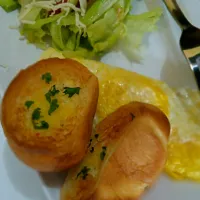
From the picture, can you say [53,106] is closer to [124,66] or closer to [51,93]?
[51,93]

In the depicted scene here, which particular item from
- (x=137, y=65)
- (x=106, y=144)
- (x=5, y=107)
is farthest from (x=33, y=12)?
(x=106, y=144)

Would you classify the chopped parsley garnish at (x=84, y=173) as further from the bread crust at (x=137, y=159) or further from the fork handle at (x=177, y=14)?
the fork handle at (x=177, y=14)

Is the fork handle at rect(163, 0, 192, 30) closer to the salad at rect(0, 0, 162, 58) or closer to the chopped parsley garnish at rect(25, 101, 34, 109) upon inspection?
the salad at rect(0, 0, 162, 58)

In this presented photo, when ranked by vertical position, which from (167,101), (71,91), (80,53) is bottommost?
(167,101)

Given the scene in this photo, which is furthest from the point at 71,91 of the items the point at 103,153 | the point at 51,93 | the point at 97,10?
the point at 97,10

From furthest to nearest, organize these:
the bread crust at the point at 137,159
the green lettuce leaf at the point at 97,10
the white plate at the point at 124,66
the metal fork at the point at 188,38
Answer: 1. the green lettuce leaf at the point at 97,10
2. the metal fork at the point at 188,38
3. the white plate at the point at 124,66
4. the bread crust at the point at 137,159

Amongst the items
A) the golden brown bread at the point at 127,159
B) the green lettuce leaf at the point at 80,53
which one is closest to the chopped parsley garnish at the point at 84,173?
the golden brown bread at the point at 127,159

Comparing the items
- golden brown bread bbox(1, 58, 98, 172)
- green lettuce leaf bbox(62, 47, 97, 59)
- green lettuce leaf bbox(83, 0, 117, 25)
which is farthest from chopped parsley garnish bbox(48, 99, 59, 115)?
green lettuce leaf bbox(83, 0, 117, 25)
